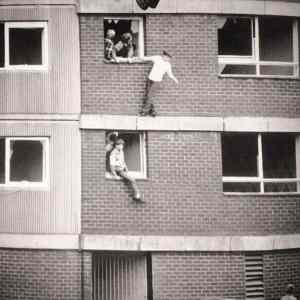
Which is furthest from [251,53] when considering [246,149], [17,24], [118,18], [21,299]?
[21,299]

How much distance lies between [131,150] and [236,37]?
12.8 ft

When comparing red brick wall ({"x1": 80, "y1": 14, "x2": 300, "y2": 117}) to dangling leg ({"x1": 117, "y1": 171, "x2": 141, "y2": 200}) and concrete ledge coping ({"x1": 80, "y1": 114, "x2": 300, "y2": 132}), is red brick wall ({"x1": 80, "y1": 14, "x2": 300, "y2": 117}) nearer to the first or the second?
concrete ledge coping ({"x1": 80, "y1": 114, "x2": 300, "y2": 132})

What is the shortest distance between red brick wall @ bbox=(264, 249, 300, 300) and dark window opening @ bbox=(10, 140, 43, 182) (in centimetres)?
579

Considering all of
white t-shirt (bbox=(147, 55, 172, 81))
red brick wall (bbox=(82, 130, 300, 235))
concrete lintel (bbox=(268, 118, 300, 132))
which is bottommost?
red brick wall (bbox=(82, 130, 300, 235))

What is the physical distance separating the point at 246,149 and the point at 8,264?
20.7 feet

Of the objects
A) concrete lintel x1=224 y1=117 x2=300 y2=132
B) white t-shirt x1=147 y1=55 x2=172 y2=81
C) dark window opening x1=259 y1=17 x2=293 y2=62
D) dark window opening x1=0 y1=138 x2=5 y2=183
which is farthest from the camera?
dark window opening x1=259 y1=17 x2=293 y2=62

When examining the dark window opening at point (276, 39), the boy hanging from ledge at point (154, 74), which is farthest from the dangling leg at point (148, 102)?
the dark window opening at point (276, 39)

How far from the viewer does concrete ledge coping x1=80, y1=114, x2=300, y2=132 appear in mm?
12711

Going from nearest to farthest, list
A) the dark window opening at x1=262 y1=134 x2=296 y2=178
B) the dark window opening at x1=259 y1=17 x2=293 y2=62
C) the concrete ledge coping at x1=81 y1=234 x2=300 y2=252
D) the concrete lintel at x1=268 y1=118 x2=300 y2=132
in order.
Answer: the concrete ledge coping at x1=81 y1=234 x2=300 y2=252 < the concrete lintel at x1=268 y1=118 x2=300 y2=132 < the dark window opening at x1=262 y1=134 x2=296 y2=178 < the dark window opening at x1=259 y1=17 x2=293 y2=62

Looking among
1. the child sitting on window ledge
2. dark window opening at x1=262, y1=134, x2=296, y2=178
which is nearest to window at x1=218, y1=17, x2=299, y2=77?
dark window opening at x1=262, y1=134, x2=296, y2=178

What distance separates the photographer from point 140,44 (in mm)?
13250

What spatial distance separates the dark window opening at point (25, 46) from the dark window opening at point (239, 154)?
5.02 metres

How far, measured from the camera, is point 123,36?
13125mm

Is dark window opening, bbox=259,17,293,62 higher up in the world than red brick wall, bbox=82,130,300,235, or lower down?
higher up
